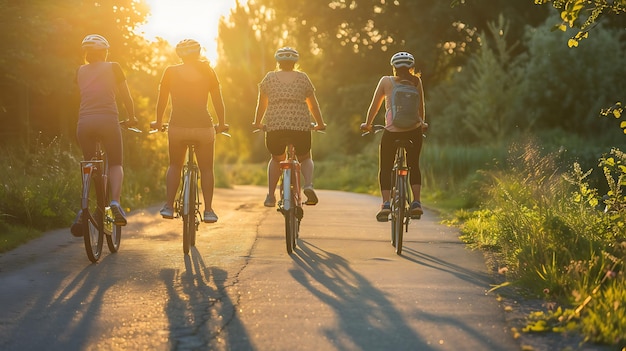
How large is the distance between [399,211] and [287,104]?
151 cm

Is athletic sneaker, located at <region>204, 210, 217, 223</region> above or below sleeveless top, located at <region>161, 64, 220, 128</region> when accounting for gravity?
below

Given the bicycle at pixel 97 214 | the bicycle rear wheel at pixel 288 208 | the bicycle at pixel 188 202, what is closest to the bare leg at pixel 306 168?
the bicycle rear wheel at pixel 288 208

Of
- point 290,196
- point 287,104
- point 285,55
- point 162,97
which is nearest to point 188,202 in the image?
point 290,196

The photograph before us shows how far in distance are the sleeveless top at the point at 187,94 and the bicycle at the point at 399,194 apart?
68.7 inches

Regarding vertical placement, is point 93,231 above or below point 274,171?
below

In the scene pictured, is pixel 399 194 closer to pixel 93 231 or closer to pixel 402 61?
→ pixel 402 61

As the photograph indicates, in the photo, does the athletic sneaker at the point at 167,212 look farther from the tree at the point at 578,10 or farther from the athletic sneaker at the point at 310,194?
the tree at the point at 578,10

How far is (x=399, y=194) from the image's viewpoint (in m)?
9.09

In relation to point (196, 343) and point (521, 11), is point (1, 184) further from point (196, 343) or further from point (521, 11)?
point (521, 11)

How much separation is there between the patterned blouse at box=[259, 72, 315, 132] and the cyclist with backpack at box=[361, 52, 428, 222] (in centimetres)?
69

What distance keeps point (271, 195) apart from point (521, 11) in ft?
102

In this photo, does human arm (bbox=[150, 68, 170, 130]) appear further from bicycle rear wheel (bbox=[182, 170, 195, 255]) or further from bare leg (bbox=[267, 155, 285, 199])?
bare leg (bbox=[267, 155, 285, 199])

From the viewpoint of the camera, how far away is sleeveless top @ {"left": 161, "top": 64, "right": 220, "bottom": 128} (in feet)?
28.6

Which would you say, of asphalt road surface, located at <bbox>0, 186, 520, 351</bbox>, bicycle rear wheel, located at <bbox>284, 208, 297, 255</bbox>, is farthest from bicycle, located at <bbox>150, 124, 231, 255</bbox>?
bicycle rear wheel, located at <bbox>284, 208, 297, 255</bbox>
